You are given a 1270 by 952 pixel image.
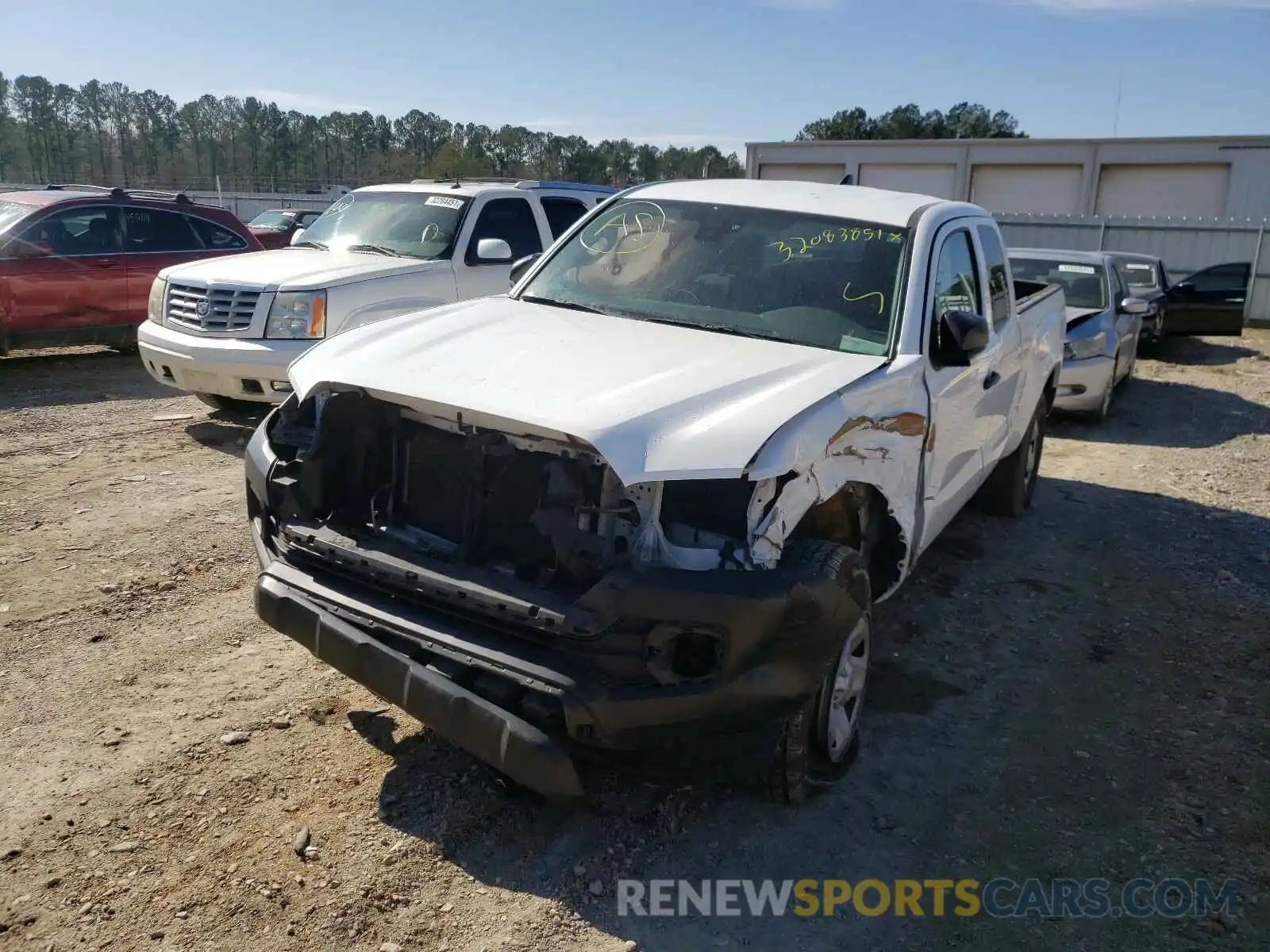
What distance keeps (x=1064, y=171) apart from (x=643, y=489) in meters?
34.0

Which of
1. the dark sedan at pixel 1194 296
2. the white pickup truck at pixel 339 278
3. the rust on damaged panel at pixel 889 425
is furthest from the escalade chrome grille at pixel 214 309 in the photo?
the dark sedan at pixel 1194 296

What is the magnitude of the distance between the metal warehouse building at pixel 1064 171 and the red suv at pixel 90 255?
71.3ft

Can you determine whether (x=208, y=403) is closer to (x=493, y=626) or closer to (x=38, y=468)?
(x=38, y=468)

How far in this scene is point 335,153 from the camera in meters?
65.4

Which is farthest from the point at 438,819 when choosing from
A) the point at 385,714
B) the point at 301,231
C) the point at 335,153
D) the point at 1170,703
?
the point at 335,153

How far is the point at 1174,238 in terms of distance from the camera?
21.2 metres

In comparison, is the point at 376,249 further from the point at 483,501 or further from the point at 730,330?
the point at 483,501

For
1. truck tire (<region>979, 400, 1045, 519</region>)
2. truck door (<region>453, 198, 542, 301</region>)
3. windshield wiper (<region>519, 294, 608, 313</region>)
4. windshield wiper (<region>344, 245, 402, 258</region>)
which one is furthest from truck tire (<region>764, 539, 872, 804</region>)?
windshield wiper (<region>344, 245, 402, 258</region>)

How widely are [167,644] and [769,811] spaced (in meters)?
2.69

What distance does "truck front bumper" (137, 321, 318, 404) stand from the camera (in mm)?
7223

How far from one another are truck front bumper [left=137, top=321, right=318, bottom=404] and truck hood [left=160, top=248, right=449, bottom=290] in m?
0.45

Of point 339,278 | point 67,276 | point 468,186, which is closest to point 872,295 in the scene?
point 339,278

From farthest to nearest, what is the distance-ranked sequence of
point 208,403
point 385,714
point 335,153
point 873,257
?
point 335,153, point 208,403, point 873,257, point 385,714

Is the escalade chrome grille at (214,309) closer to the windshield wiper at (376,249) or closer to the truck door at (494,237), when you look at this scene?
the windshield wiper at (376,249)
